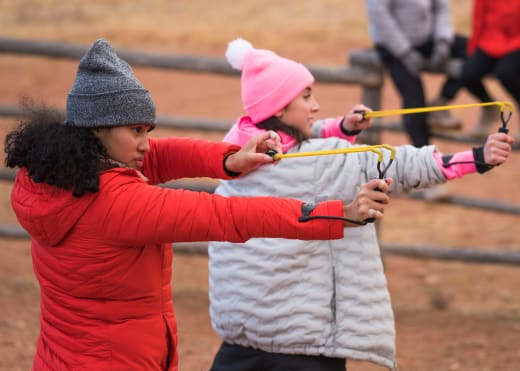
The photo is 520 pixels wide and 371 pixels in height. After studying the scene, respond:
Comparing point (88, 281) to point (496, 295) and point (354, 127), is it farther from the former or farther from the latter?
point (496, 295)

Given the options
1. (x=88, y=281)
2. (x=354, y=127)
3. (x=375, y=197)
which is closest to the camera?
(x=375, y=197)

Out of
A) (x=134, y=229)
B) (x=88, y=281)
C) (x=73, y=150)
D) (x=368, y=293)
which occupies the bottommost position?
(x=368, y=293)

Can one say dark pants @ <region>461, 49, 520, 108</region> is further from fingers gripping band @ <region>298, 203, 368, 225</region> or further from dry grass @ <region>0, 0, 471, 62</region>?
dry grass @ <region>0, 0, 471, 62</region>

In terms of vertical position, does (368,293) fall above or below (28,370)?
above

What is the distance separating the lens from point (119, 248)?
2.47 meters

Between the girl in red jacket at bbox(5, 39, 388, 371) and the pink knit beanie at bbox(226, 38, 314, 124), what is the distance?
1.12ft

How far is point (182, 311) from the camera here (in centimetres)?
530

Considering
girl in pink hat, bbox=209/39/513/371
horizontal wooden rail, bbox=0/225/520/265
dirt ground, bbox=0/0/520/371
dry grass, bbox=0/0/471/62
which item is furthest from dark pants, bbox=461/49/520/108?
dry grass, bbox=0/0/471/62

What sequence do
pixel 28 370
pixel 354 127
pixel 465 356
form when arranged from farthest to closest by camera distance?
pixel 465 356 → pixel 28 370 → pixel 354 127

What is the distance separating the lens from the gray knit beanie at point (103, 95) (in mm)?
2475

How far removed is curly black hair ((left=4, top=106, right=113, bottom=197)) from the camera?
93.9 inches

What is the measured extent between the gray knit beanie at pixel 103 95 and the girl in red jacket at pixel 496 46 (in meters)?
2.83

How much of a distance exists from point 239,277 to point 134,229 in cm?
72

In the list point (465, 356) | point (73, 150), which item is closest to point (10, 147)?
point (73, 150)
